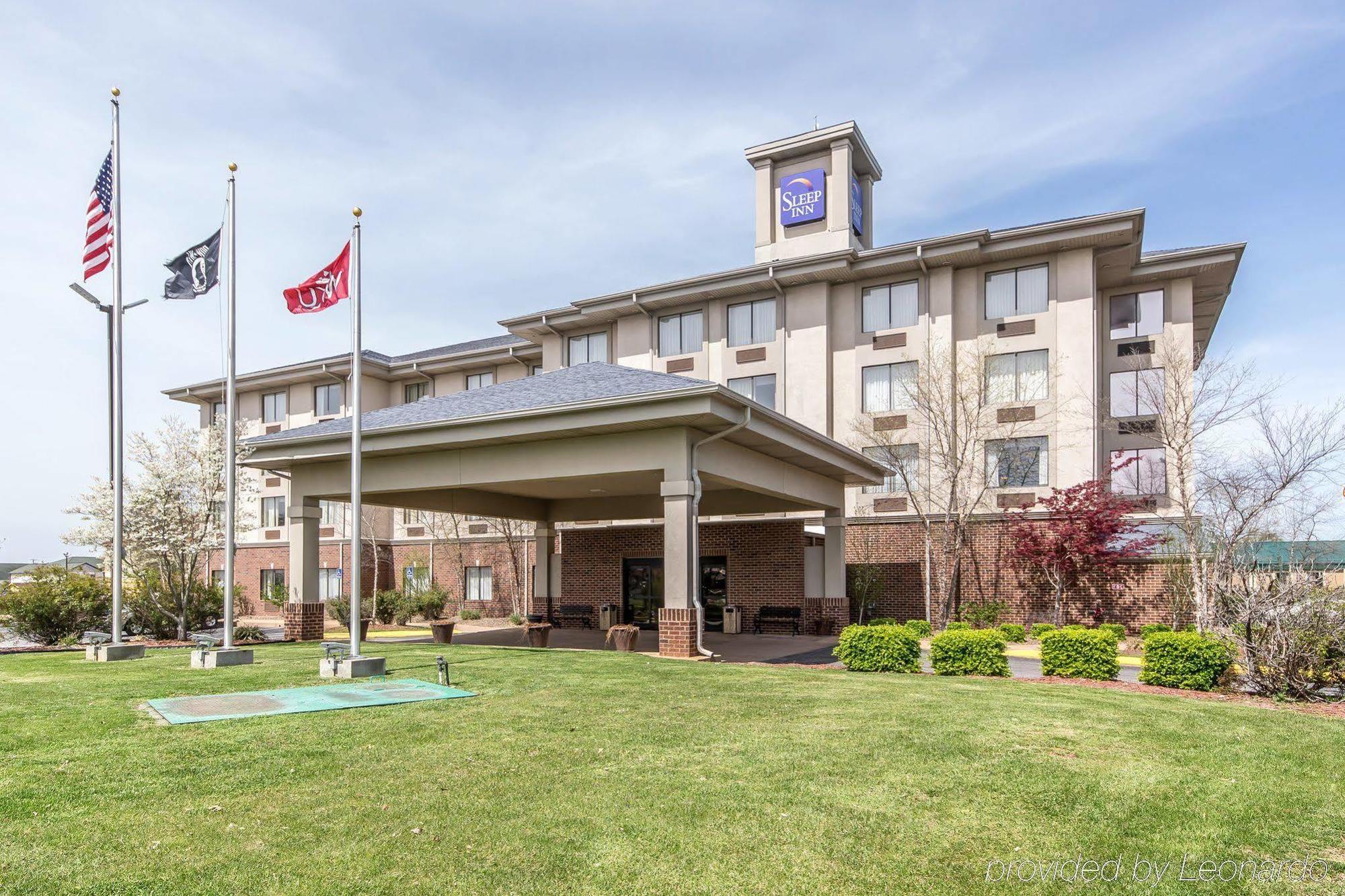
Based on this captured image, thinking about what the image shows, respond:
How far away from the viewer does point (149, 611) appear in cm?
2252

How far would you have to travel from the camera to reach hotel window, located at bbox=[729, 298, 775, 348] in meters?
31.4

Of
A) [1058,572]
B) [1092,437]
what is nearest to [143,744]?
[1058,572]

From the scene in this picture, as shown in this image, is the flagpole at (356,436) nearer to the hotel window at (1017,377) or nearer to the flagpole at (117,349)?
the flagpole at (117,349)

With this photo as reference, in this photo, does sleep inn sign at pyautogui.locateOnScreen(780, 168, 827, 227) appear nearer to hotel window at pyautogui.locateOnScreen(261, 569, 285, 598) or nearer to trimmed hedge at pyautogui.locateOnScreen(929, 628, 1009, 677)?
trimmed hedge at pyautogui.locateOnScreen(929, 628, 1009, 677)

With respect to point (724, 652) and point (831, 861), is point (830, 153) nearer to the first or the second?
point (724, 652)

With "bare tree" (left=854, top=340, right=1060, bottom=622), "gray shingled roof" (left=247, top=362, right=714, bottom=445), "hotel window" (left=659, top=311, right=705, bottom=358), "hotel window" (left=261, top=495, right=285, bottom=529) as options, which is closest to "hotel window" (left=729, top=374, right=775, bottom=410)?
"hotel window" (left=659, top=311, right=705, bottom=358)

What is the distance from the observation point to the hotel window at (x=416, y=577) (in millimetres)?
36312

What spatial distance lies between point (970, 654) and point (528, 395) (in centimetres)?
953

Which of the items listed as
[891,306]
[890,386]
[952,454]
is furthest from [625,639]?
[891,306]

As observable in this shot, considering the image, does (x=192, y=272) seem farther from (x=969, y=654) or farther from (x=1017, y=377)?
(x=1017, y=377)

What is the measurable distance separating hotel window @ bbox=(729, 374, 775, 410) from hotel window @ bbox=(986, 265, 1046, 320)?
7390 millimetres

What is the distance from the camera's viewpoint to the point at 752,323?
31.7 metres

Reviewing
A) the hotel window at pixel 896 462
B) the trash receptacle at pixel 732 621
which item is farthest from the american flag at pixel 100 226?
the hotel window at pixel 896 462

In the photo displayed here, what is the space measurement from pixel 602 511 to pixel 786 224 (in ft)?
44.9
